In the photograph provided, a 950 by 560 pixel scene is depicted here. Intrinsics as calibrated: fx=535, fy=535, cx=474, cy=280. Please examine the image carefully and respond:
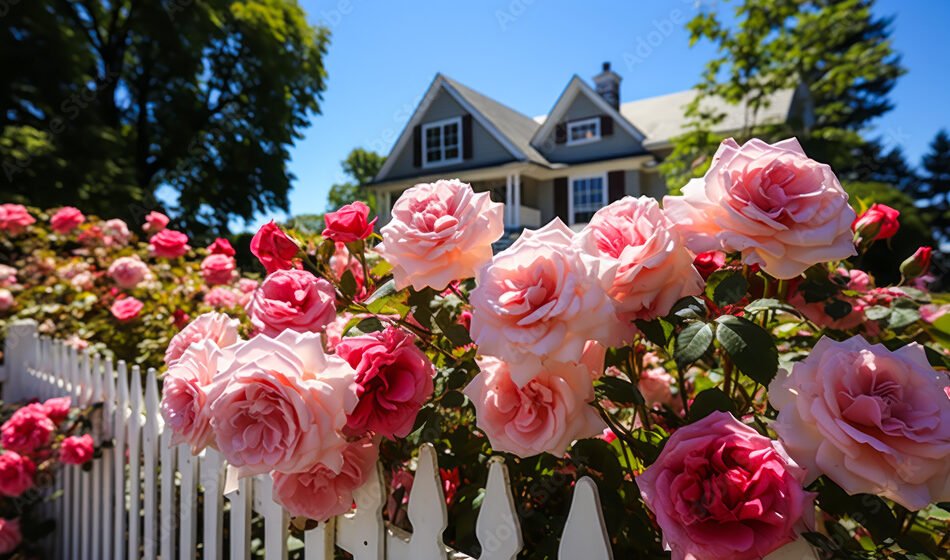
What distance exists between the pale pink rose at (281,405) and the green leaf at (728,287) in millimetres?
528

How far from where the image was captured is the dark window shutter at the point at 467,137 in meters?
15.0

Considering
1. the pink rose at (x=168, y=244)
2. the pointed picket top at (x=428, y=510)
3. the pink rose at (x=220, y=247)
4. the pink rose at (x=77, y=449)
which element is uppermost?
the pink rose at (x=168, y=244)

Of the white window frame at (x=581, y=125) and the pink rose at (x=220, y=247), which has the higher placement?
the white window frame at (x=581, y=125)

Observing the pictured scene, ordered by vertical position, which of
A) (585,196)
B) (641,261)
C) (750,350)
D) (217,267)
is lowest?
(750,350)

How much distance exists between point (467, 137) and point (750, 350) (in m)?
15.0

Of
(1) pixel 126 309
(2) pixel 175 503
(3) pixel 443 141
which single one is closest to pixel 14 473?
(1) pixel 126 309

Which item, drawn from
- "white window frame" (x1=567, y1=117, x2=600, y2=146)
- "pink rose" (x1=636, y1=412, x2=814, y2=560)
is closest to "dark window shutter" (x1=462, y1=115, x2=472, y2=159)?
"white window frame" (x1=567, y1=117, x2=600, y2=146)

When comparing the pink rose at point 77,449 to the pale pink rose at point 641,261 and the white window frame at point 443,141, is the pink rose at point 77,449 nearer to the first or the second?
the pale pink rose at point 641,261

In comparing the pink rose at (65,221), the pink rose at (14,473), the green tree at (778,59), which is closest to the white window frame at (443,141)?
the green tree at (778,59)

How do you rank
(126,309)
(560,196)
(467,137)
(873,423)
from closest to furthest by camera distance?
(873,423)
(126,309)
(560,196)
(467,137)

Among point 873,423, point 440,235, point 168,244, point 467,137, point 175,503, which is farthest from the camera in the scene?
point 467,137

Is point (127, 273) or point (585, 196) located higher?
point (585, 196)

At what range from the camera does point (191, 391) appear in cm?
87

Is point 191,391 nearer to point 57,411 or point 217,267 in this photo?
point 217,267
